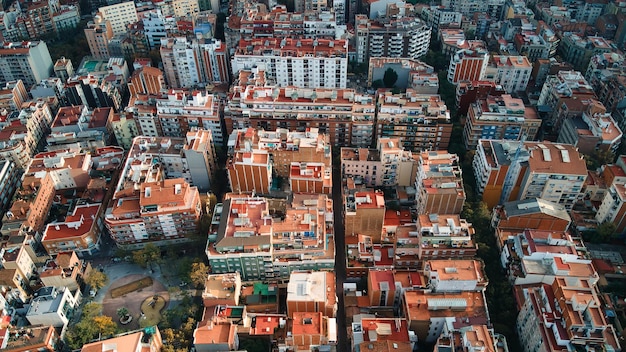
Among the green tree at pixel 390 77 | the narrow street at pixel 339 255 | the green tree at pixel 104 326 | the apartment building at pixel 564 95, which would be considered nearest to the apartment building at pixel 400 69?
the green tree at pixel 390 77

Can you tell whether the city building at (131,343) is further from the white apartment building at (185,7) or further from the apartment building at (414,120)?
the white apartment building at (185,7)

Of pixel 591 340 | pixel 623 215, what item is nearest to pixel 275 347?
pixel 591 340

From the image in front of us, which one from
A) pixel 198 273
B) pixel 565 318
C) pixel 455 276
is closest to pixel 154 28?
pixel 198 273

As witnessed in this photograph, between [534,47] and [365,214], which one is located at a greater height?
[534,47]

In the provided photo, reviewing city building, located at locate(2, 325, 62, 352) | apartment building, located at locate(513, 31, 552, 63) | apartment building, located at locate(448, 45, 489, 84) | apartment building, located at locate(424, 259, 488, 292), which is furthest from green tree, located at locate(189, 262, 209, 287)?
apartment building, located at locate(513, 31, 552, 63)

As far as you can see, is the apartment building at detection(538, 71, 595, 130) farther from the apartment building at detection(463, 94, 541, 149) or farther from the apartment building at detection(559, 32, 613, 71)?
the apartment building at detection(559, 32, 613, 71)

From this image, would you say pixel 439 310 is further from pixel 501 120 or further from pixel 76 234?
pixel 76 234
